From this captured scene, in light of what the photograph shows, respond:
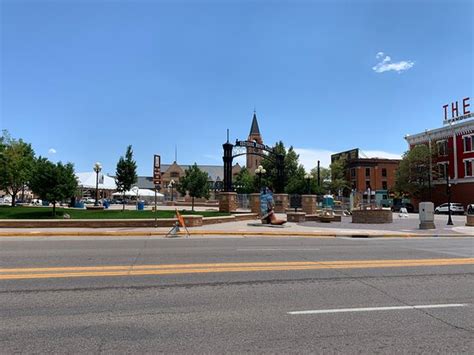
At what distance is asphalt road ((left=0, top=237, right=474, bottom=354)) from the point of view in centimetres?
472

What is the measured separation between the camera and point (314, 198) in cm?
3669

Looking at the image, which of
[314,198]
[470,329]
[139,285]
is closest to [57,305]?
[139,285]

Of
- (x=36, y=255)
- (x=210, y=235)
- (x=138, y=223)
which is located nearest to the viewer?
(x=36, y=255)

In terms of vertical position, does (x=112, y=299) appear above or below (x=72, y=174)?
below

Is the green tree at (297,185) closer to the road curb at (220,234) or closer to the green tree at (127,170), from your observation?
the green tree at (127,170)

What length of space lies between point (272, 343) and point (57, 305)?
3.41 meters

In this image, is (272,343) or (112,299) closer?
(272,343)

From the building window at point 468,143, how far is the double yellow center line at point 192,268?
53562 millimetres

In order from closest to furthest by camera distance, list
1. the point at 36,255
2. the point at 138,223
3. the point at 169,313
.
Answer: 1. the point at 169,313
2. the point at 36,255
3. the point at 138,223

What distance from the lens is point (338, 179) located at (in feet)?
297

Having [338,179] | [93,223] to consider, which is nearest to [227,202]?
[93,223]

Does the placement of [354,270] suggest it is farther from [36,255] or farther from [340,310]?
[36,255]

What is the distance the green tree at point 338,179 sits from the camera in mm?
88125

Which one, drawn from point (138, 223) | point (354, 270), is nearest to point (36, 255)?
point (354, 270)
